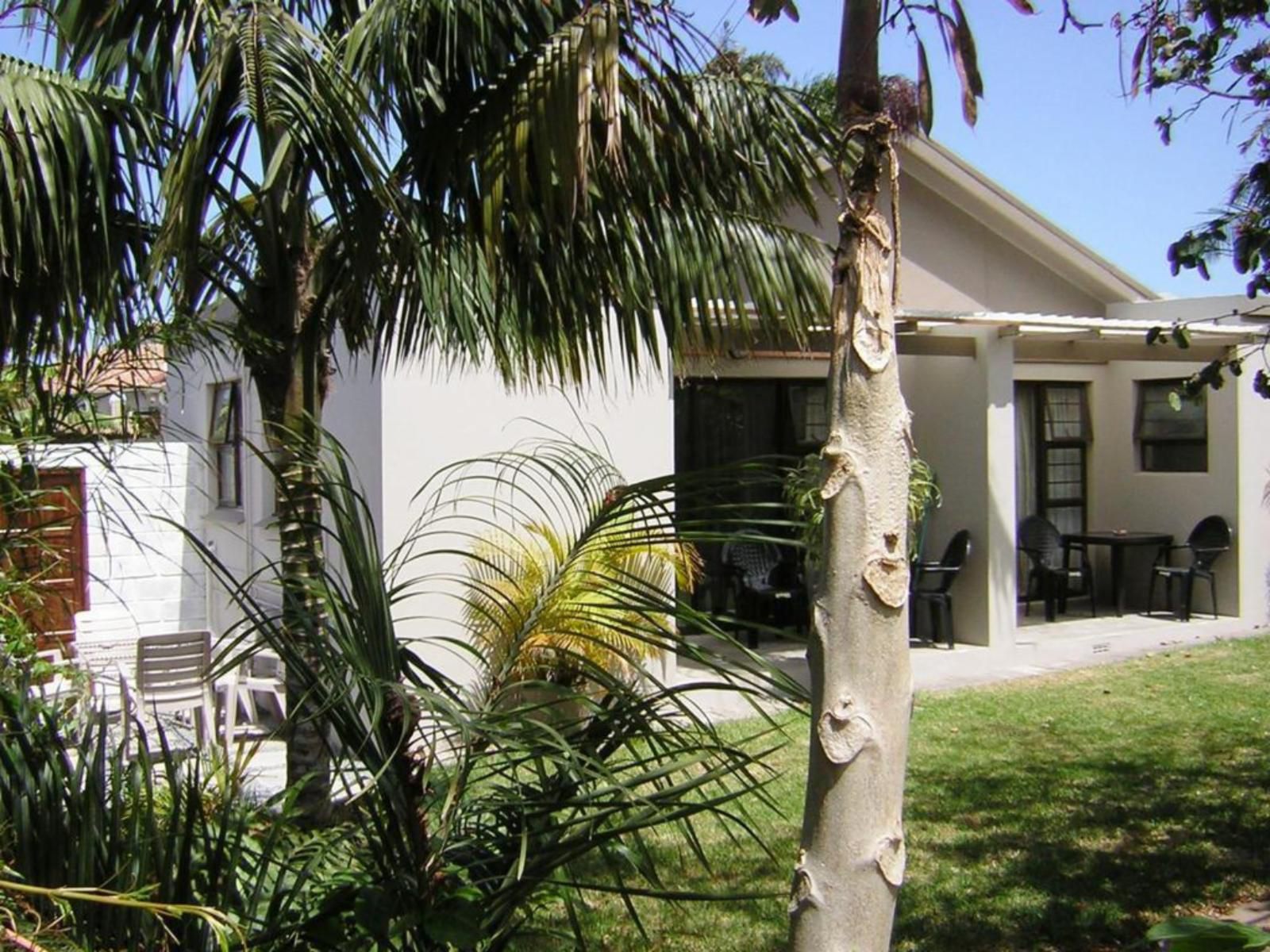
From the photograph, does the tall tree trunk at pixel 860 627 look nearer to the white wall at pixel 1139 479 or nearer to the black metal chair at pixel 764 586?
the black metal chair at pixel 764 586

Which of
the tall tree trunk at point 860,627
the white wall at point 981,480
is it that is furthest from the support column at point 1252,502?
the tall tree trunk at point 860,627

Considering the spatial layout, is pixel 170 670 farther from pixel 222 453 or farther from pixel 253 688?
pixel 222 453

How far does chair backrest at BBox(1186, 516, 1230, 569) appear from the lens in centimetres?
1475

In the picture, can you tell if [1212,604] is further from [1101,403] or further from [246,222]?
[246,222]

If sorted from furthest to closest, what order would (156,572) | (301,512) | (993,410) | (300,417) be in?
(156,572) < (993,410) < (301,512) < (300,417)

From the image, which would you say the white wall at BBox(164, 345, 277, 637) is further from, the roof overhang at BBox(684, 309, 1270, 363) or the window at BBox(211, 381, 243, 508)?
the roof overhang at BBox(684, 309, 1270, 363)

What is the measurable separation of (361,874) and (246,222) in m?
2.73

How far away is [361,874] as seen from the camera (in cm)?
315

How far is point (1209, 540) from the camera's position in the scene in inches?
587

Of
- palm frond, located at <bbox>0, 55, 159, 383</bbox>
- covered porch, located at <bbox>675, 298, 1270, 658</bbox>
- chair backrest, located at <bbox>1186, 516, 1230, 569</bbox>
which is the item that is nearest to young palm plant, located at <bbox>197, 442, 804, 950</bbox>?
palm frond, located at <bbox>0, 55, 159, 383</bbox>

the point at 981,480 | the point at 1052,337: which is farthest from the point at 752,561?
the point at 1052,337

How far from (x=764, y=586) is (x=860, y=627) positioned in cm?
1132

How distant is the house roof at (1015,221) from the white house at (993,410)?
0.02 metres

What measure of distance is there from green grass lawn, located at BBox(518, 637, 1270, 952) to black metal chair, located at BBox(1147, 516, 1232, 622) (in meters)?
3.65
